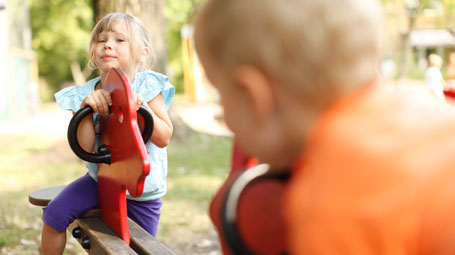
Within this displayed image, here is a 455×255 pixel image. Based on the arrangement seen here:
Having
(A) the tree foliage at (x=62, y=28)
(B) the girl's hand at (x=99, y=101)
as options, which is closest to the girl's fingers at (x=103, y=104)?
(B) the girl's hand at (x=99, y=101)

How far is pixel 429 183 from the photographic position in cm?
88

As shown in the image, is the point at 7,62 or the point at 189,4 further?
the point at 189,4

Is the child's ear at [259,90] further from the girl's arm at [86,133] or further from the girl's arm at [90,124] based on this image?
the girl's arm at [86,133]

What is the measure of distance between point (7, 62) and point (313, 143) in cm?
1580

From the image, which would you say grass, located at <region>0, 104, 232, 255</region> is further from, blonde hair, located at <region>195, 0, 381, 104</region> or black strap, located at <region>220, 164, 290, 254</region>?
blonde hair, located at <region>195, 0, 381, 104</region>

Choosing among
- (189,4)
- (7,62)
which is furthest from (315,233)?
(189,4)

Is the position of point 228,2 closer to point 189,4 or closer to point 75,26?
point 189,4

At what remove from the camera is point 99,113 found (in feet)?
7.91

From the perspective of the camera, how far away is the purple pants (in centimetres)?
245

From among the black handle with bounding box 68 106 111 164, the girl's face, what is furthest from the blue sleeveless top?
the black handle with bounding box 68 106 111 164

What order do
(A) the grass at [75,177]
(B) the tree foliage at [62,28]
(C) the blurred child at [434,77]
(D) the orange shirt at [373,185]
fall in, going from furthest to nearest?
Result: (B) the tree foliage at [62,28] → (C) the blurred child at [434,77] → (A) the grass at [75,177] → (D) the orange shirt at [373,185]

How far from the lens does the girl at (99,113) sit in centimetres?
245

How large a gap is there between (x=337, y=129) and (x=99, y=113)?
170cm

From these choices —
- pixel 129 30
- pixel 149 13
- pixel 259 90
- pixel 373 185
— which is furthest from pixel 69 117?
pixel 373 185
